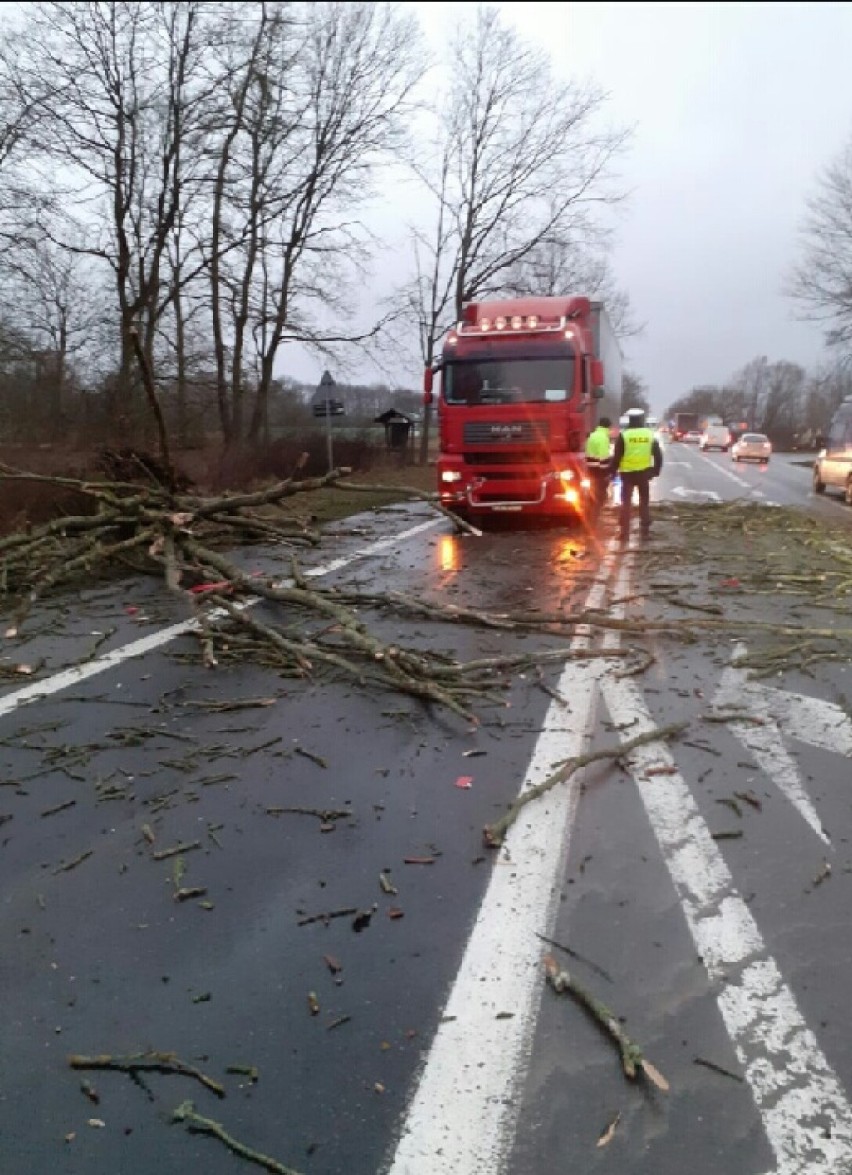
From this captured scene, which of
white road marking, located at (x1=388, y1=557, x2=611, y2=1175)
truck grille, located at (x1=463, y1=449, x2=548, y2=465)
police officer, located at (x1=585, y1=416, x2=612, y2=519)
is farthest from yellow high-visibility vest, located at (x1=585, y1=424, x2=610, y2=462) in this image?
white road marking, located at (x1=388, y1=557, x2=611, y2=1175)

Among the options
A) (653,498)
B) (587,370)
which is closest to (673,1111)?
(587,370)

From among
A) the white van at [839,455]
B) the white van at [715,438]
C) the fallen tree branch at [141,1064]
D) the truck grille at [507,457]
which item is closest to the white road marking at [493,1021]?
the fallen tree branch at [141,1064]

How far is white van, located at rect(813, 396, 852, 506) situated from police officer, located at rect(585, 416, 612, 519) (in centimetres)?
807

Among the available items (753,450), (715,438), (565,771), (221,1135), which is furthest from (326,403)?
(715,438)

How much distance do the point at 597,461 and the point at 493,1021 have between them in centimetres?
1339

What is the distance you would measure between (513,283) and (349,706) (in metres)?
34.6

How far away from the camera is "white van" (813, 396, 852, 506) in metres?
21.7

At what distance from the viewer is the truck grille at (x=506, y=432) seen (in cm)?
1462

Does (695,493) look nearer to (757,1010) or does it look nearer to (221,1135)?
(757,1010)

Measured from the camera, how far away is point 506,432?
48.3ft

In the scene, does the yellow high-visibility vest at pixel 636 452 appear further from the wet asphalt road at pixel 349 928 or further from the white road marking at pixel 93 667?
the wet asphalt road at pixel 349 928

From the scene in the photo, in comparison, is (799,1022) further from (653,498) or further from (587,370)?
(653,498)

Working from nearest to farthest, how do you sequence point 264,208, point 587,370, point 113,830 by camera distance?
1. point 113,830
2. point 587,370
3. point 264,208

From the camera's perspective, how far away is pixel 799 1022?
286cm
